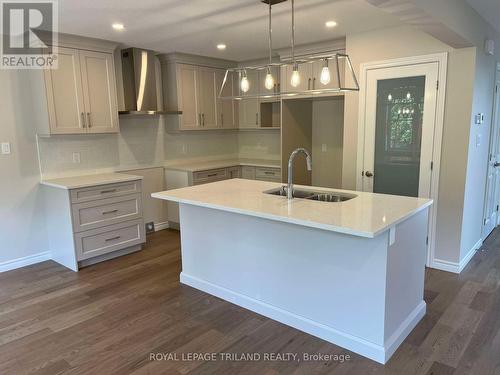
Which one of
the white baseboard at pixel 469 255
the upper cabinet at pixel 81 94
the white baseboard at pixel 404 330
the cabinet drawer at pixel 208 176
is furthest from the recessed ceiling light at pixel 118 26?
the white baseboard at pixel 469 255

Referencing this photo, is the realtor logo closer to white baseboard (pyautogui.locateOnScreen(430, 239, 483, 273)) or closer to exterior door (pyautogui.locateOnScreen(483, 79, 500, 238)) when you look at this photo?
white baseboard (pyautogui.locateOnScreen(430, 239, 483, 273))

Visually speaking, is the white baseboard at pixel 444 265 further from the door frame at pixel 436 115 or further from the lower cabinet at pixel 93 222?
the lower cabinet at pixel 93 222

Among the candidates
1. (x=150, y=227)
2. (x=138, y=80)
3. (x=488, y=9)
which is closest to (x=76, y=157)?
(x=138, y=80)

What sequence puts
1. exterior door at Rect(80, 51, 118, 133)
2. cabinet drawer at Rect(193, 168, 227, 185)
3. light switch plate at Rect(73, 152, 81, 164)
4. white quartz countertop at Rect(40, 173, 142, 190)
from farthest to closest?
cabinet drawer at Rect(193, 168, 227, 185), light switch plate at Rect(73, 152, 81, 164), exterior door at Rect(80, 51, 118, 133), white quartz countertop at Rect(40, 173, 142, 190)

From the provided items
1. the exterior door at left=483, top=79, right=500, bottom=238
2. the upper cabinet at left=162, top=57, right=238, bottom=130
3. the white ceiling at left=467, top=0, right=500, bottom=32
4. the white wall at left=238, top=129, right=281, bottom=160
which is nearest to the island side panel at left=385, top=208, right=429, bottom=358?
the white ceiling at left=467, top=0, right=500, bottom=32

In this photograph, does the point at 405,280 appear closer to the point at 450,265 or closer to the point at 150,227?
the point at 450,265

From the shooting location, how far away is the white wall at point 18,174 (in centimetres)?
372

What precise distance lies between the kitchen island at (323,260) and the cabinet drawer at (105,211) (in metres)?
1.19

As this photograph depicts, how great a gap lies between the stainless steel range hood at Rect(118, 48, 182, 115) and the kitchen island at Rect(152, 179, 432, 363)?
1995 mm

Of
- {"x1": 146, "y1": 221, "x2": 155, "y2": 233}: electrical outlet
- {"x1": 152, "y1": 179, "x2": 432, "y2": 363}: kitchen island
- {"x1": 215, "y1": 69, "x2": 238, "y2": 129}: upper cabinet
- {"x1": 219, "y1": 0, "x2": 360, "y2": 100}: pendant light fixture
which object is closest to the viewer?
{"x1": 152, "y1": 179, "x2": 432, "y2": 363}: kitchen island

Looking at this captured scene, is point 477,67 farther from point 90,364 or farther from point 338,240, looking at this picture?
point 90,364

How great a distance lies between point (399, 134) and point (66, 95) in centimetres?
349

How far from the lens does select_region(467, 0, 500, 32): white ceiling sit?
2933mm

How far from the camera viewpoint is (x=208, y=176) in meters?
5.04
